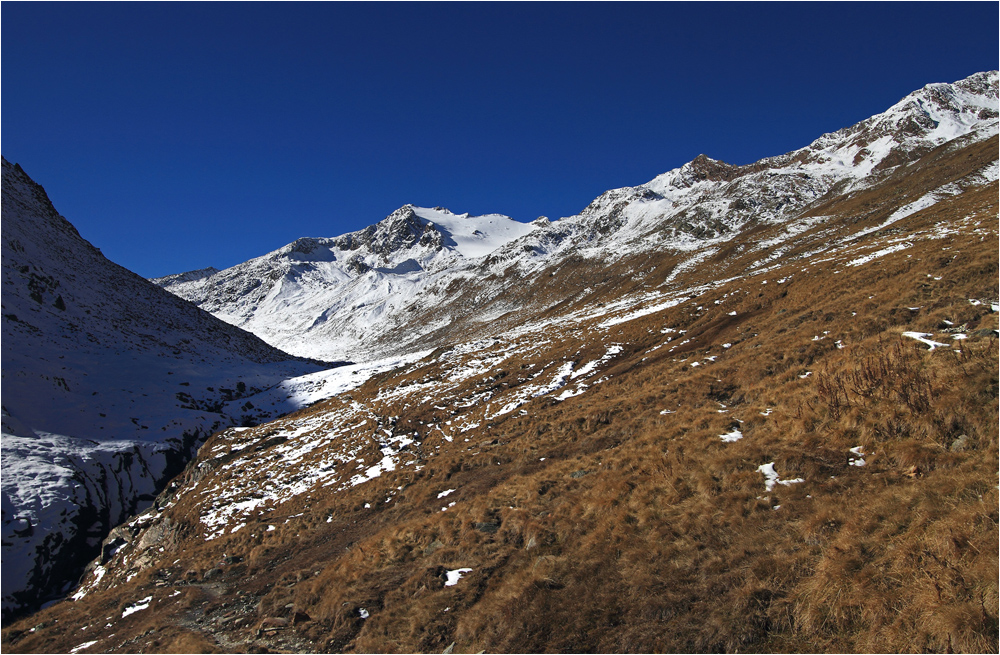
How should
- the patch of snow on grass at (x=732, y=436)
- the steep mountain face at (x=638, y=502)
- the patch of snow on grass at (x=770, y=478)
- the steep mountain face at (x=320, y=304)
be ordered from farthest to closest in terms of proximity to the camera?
the steep mountain face at (x=320, y=304) → the patch of snow on grass at (x=732, y=436) → the patch of snow on grass at (x=770, y=478) → the steep mountain face at (x=638, y=502)

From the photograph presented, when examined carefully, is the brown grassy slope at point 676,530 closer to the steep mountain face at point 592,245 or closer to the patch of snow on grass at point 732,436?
the patch of snow on grass at point 732,436

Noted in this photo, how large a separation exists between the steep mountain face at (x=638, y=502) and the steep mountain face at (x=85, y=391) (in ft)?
7.56

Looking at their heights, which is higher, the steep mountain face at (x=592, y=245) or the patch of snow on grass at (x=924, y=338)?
the steep mountain face at (x=592, y=245)

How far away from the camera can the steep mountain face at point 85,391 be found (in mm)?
18688

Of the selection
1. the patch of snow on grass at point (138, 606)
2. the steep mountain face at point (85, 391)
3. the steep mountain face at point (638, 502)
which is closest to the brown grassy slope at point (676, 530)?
the steep mountain face at point (638, 502)

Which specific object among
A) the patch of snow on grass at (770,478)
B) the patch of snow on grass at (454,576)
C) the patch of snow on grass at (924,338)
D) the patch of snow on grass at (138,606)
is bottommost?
the patch of snow on grass at (770,478)

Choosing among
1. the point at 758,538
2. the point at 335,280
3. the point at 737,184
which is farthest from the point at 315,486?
the point at 335,280

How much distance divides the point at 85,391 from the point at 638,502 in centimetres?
3821

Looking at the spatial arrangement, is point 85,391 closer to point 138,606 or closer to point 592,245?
point 138,606

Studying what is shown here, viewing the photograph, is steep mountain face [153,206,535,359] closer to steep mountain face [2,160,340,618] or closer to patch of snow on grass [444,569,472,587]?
steep mountain face [2,160,340,618]

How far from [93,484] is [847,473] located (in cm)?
3054

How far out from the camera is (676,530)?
8539 millimetres

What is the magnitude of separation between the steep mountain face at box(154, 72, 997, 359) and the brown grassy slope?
206ft

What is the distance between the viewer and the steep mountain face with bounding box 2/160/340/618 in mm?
18688
